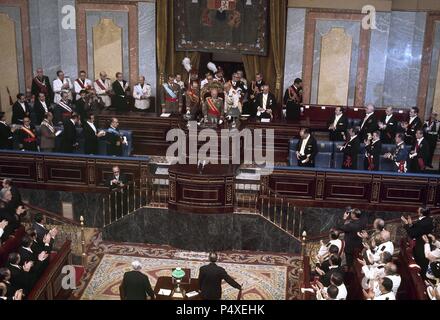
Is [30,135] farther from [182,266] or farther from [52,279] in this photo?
[52,279]

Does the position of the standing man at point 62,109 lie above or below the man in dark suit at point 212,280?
above

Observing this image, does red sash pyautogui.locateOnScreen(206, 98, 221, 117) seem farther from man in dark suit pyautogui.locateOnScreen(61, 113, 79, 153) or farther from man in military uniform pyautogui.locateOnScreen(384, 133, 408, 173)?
man in military uniform pyautogui.locateOnScreen(384, 133, 408, 173)

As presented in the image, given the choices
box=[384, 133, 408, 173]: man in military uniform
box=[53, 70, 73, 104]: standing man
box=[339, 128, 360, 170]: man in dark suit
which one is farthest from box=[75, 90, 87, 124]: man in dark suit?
box=[384, 133, 408, 173]: man in military uniform

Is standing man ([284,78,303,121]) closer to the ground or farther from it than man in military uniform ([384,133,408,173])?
farther from it

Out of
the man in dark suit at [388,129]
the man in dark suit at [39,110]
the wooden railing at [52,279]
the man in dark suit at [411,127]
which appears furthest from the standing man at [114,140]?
the man in dark suit at [411,127]

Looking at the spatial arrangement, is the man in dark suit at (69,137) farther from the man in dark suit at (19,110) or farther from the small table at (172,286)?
the small table at (172,286)

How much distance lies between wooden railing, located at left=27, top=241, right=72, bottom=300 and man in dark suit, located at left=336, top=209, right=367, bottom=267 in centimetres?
405

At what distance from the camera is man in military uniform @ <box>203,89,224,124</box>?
12.9 m

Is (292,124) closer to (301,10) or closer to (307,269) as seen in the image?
(301,10)

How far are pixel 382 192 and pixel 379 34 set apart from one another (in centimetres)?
508

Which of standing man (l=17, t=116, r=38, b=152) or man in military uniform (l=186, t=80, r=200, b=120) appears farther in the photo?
man in military uniform (l=186, t=80, r=200, b=120)

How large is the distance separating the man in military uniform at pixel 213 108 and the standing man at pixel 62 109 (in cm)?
305

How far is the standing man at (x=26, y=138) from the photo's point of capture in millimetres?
12086

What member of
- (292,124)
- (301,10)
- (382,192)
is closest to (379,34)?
(301,10)
